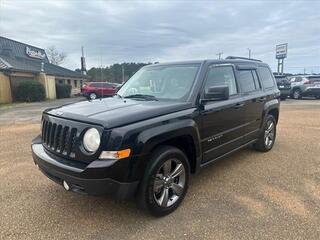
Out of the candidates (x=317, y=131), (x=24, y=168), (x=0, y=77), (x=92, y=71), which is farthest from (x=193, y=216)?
(x=92, y=71)

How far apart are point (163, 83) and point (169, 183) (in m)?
1.56

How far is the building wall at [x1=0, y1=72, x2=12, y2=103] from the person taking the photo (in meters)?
24.2

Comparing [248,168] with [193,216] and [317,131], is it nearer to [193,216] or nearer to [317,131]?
[193,216]

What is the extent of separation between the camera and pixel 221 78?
444cm

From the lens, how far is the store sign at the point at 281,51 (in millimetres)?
51469

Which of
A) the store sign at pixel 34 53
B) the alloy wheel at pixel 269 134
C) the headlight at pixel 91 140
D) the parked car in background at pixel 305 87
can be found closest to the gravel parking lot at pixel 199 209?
the alloy wheel at pixel 269 134

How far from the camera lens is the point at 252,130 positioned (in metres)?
5.30

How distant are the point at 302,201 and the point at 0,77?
25730mm

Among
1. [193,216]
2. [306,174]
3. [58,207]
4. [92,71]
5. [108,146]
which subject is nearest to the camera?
[108,146]

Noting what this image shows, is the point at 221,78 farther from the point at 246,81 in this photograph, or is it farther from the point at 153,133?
the point at 153,133

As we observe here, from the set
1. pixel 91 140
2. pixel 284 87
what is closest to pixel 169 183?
pixel 91 140

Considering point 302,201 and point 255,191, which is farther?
point 255,191

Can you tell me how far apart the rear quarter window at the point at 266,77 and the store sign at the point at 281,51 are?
166 ft

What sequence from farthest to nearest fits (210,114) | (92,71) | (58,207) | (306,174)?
(92,71)
(306,174)
(210,114)
(58,207)
